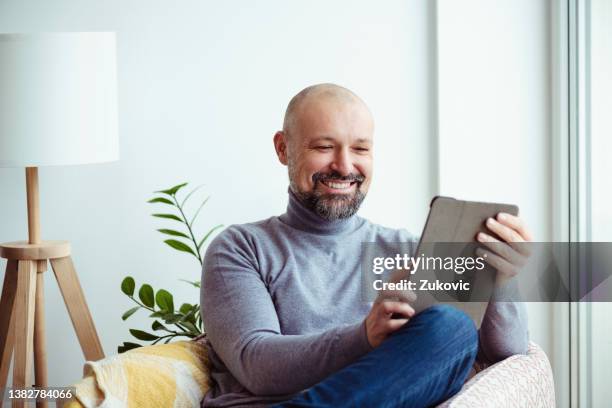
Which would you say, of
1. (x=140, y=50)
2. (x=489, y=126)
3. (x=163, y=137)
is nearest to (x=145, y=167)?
(x=163, y=137)

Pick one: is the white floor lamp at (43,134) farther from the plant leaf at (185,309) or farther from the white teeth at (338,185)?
the white teeth at (338,185)

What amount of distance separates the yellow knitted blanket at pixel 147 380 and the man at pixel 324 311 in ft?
0.18

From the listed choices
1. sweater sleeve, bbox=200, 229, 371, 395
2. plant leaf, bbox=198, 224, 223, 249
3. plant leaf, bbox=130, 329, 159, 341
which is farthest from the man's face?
plant leaf, bbox=130, 329, 159, 341

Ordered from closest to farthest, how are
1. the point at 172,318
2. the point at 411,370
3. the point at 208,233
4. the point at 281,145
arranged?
the point at 411,370, the point at 281,145, the point at 172,318, the point at 208,233

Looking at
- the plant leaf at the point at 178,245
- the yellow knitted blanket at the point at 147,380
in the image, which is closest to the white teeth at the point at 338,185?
the yellow knitted blanket at the point at 147,380

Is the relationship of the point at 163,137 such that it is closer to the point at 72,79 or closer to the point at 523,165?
the point at 72,79

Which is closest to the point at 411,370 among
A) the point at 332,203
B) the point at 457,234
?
the point at 457,234

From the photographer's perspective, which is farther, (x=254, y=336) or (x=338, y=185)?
(x=338, y=185)

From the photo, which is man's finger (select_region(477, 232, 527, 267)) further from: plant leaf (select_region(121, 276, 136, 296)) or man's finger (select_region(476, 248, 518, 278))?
plant leaf (select_region(121, 276, 136, 296))

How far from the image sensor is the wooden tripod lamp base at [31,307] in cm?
257

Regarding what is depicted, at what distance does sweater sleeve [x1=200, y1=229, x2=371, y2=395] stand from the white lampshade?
62cm

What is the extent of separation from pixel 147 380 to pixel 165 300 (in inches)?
32.7

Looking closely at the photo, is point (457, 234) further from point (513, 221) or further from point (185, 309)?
point (185, 309)

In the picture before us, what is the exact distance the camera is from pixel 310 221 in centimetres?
220
